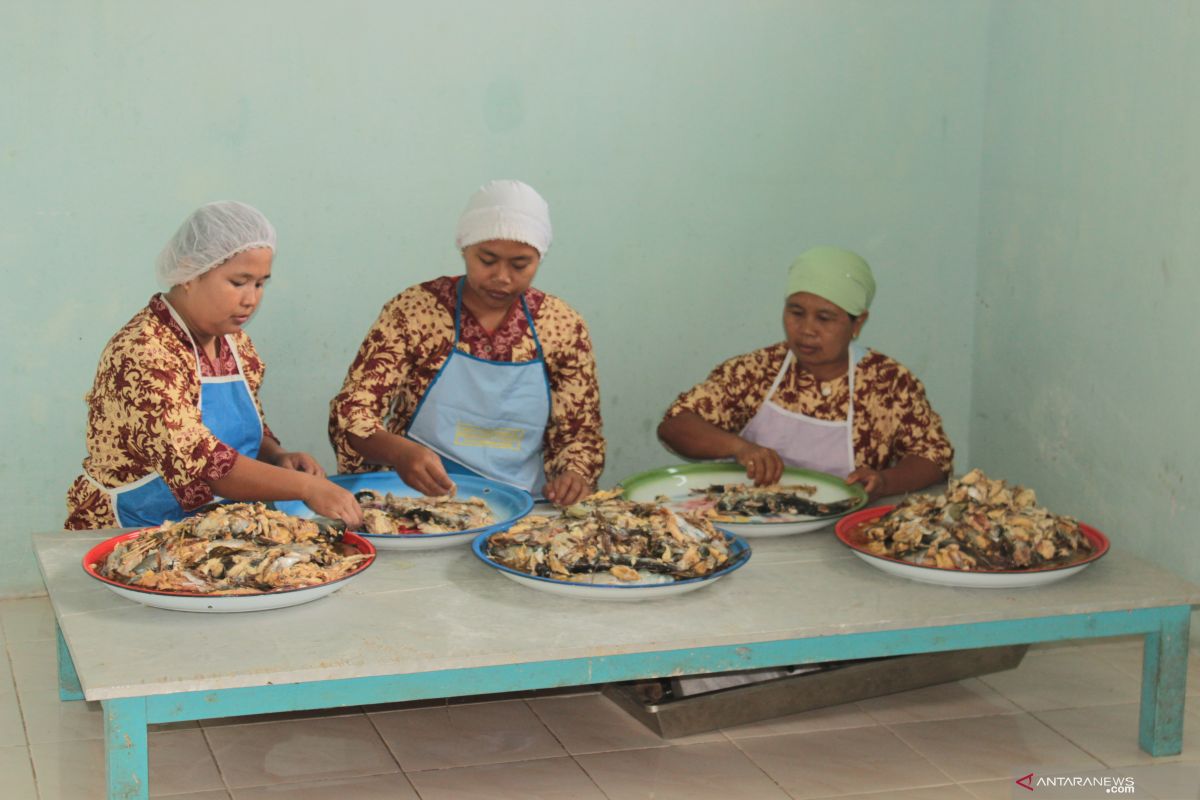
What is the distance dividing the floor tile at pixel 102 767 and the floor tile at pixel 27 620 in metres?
0.90

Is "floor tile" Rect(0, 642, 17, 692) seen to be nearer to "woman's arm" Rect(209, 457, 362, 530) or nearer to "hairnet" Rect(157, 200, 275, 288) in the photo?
"woman's arm" Rect(209, 457, 362, 530)

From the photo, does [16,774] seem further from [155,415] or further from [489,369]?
[489,369]

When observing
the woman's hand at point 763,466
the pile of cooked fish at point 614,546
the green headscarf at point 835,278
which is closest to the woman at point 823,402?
the green headscarf at point 835,278

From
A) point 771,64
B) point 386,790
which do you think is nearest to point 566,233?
point 771,64

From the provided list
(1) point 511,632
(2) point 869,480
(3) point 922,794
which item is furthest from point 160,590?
(2) point 869,480

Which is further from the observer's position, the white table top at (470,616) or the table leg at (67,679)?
the table leg at (67,679)

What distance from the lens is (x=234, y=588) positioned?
264 cm

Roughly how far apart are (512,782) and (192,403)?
3.97 ft

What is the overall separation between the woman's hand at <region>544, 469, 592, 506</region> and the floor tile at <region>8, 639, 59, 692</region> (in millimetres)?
1472

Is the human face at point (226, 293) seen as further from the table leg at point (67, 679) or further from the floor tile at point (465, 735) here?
the floor tile at point (465, 735)

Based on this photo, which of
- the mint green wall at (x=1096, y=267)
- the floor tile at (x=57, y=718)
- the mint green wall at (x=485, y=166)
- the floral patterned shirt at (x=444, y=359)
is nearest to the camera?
the floor tile at (x=57, y=718)

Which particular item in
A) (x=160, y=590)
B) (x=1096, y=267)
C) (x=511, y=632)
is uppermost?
(x=1096, y=267)

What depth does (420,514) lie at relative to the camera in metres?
3.22

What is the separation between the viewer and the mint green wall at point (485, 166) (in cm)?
429
